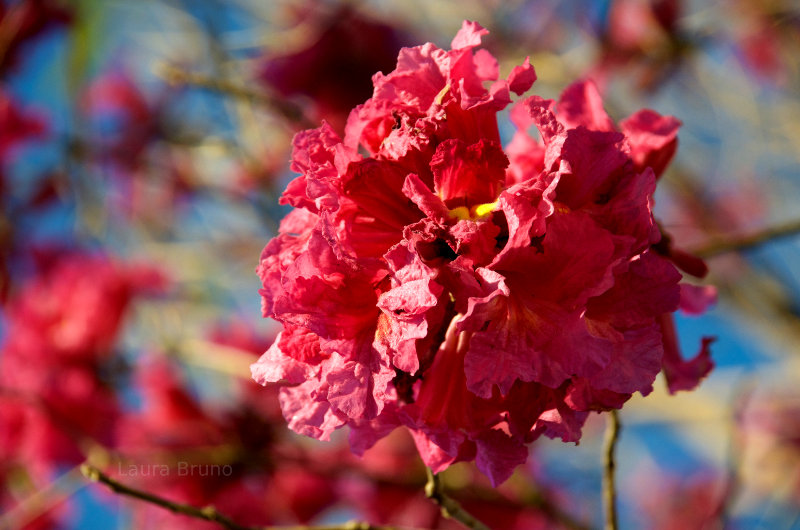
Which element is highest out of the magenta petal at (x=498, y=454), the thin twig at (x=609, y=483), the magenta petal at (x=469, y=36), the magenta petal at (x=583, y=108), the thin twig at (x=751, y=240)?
the magenta petal at (x=469, y=36)

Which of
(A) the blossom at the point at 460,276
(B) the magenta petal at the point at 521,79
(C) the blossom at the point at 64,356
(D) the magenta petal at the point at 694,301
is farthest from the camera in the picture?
(C) the blossom at the point at 64,356

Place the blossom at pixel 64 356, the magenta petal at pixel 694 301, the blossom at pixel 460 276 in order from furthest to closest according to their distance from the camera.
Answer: the blossom at pixel 64 356, the magenta petal at pixel 694 301, the blossom at pixel 460 276

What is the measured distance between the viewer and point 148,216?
323 cm

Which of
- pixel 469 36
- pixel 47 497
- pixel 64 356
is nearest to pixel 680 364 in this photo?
pixel 469 36

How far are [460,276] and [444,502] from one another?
1.00 feet

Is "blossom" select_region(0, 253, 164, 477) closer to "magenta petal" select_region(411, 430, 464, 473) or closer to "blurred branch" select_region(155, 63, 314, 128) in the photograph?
"blurred branch" select_region(155, 63, 314, 128)

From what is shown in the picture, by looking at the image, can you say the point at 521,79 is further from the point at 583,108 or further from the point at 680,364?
the point at 680,364

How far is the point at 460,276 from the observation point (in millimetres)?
723

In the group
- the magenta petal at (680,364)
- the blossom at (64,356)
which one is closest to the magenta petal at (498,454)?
the magenta petal at (680,364)

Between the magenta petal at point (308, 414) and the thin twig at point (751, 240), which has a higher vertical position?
the thin twig at point (751, 240)

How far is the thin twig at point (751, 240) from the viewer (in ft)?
4.25

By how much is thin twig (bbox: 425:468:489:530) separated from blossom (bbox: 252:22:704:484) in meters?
0.02

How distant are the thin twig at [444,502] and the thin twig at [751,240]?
71 centimetres

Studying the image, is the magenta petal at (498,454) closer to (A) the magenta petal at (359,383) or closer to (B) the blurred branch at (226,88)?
(A) the magenta petal at (359,383)
